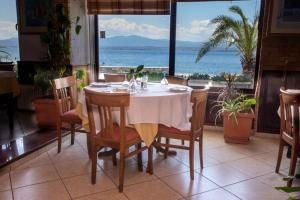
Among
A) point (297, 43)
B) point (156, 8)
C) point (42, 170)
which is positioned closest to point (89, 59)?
point (156, 8)

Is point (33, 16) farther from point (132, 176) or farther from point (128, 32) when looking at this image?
point (132, 176)

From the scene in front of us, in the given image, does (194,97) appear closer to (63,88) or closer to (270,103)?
(63,88)

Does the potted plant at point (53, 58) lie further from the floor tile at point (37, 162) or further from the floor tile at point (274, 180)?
the floor tile at point (274, 180)

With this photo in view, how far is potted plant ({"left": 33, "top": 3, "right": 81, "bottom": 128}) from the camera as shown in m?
3.91

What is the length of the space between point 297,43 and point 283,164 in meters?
1.66

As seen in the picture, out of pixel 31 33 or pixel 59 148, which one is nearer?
pixel 59 148

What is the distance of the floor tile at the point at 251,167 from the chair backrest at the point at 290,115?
0.45m

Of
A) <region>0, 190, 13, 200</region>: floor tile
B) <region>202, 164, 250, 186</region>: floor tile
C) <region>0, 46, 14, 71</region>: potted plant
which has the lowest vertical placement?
<region>0, 190, 13, 200</region>: floor tile

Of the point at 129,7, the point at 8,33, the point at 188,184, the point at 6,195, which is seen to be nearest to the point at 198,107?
the point at 188,184

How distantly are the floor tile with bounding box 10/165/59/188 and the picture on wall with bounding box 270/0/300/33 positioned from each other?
3.31 m

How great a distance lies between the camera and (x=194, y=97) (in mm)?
2525

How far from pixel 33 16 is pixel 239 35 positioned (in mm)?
3406

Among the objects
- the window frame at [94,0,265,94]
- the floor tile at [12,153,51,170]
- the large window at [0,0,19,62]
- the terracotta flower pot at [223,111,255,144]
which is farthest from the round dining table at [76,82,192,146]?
the large window at [0,0,19,62]

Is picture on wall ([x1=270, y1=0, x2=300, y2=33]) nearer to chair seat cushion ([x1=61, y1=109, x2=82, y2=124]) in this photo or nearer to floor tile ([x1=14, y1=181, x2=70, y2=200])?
chair seat cushion ([x1=61, y1=109, x2=82, y2=124])
